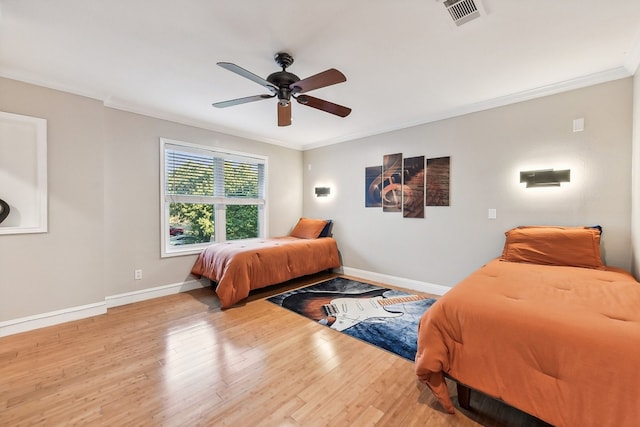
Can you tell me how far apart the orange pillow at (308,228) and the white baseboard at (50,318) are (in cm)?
286

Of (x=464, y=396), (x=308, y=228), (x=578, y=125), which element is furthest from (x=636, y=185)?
(x=308, y=228)

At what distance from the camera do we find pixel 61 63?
235cm

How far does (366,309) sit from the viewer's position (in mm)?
3062

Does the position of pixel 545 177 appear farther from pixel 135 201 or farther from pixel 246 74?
pixel 135 201

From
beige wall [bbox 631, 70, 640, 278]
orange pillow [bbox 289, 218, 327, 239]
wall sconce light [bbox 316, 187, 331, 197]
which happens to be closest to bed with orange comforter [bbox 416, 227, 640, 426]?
beige wall [bbox 631, 70, 640, 278]

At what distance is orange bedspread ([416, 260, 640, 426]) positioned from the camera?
3.55 feet

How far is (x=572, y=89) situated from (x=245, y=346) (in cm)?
404

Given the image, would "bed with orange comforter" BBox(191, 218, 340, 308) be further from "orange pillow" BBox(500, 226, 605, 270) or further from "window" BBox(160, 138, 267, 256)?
"orange pillow" BBox(500, 226, 605, 270)

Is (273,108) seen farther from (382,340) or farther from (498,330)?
(498,330)

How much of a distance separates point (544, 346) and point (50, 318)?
4.11 metres

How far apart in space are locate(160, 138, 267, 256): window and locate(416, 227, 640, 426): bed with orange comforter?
3.52m

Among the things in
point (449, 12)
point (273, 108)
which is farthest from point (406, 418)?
point (273, 108)

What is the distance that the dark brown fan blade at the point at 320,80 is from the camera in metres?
1.87

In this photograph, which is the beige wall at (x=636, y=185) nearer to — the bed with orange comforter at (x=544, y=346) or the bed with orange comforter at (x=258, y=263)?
the bed with orange comforter at (x=544, y=346)
